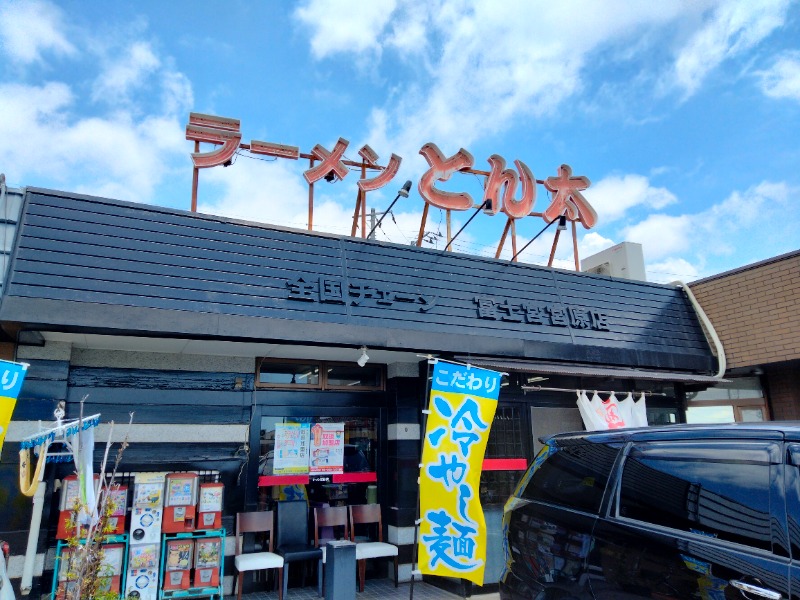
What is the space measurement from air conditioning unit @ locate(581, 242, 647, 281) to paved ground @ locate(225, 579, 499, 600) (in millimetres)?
6973

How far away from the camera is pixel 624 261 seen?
459 inches

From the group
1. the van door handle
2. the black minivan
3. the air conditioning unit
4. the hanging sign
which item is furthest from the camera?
Result: the air conditioning unit

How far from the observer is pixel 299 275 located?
698 cm

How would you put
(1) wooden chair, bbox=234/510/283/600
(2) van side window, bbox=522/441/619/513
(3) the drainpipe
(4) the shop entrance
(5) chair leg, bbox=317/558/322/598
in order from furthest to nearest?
(4) the shop entrance, (5) chair leg, bbox=317/558/322/598, (1) wooden chair, bbox=234/510/283/600, (3) the drainpipe, (2) van side window, bbox=522/441/619/513

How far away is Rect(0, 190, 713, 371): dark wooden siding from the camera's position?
18.9 feet

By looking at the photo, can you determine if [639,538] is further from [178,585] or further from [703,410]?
[703,410]

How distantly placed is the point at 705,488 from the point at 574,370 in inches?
188

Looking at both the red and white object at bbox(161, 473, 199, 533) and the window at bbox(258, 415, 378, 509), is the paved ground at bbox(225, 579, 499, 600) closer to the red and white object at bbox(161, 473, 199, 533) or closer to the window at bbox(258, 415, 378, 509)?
the window at bbox(258, 415, 378, 509)

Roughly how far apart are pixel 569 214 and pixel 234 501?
718 cm

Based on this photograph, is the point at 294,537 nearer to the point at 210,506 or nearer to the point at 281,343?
the point at 210,506

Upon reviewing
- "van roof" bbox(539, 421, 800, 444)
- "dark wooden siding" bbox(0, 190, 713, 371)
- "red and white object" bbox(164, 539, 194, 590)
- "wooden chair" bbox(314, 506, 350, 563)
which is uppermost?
"dark wooden siding" bbox(0, 190, 713, 371)

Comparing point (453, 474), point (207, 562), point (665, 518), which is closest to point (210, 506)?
point (207, 562)

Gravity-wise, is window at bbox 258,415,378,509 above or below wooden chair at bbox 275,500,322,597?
above

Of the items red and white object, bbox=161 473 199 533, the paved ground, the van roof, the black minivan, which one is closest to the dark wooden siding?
red and white object, bbox=161 473 199 533
